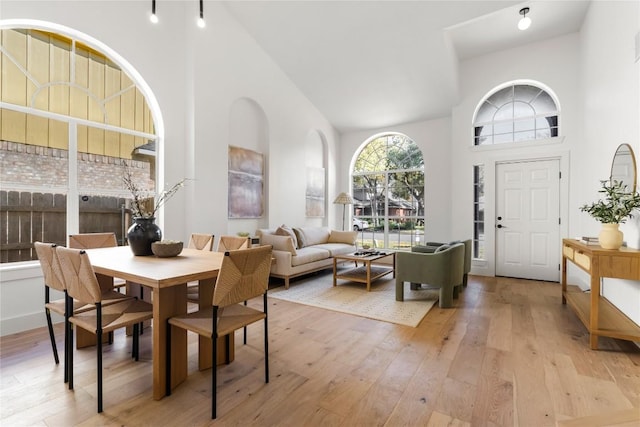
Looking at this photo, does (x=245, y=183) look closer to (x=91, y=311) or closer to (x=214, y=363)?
(x=91, y=311)

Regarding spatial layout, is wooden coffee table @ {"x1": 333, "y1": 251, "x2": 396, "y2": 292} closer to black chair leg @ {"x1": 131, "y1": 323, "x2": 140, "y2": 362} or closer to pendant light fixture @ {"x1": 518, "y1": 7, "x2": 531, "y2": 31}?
black chair leg @ {"x1": 131, "y1": 323, "x2": 140, "y2": 362}

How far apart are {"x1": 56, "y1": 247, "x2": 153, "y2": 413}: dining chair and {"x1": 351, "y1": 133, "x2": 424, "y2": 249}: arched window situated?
548 centimetres

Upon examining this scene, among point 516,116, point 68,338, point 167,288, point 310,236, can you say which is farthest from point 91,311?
point 516,116

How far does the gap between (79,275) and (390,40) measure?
4.73 metres

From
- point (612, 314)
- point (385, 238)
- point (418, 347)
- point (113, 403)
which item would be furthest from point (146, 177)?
point (612, 314)

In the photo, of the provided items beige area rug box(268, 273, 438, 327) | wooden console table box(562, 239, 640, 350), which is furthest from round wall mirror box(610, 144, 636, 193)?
beige area rug box(268, 273, 438, 327)

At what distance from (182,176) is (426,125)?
4.64 meters

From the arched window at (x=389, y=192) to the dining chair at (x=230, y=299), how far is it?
5.11 metres

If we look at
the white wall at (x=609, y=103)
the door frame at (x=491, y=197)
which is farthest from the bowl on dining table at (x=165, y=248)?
the door frame at (x=491, y=197)

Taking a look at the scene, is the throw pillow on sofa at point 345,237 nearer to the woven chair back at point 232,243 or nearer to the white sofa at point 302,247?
the white sofa at point 302,247

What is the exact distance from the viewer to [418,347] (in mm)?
2549

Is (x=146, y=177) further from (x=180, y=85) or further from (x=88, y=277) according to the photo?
(x=88, y=277)

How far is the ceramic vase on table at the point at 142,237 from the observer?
2475 millimetres

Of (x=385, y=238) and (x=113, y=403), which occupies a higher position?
(x=385, y=238)
